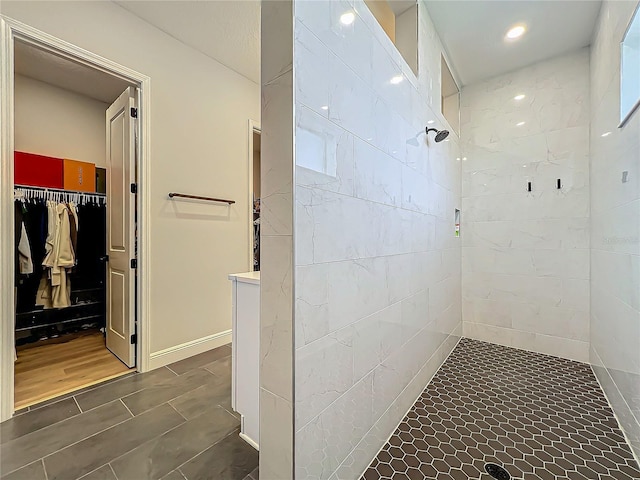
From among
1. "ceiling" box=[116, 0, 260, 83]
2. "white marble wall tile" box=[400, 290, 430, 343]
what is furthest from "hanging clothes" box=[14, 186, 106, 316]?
"white marble wall tile" box=[400, 290, 430, 343]

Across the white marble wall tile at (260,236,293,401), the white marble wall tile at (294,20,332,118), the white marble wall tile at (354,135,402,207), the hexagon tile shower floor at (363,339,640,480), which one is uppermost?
the white marble wall tile at (294,20,332,118)

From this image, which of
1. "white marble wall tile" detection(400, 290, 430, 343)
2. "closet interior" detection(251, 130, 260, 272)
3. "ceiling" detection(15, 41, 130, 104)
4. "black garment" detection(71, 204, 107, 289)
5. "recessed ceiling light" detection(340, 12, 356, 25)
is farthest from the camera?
"closet interior" detection(251, 130, 260, 272)

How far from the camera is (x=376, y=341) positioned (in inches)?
58.3

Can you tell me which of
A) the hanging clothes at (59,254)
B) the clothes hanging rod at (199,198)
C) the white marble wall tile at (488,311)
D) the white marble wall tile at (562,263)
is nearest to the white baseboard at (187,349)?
the clothes hanging rod at (199,198)

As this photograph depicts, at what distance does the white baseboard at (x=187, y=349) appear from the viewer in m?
2.39

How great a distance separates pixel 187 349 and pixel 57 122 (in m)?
3.15

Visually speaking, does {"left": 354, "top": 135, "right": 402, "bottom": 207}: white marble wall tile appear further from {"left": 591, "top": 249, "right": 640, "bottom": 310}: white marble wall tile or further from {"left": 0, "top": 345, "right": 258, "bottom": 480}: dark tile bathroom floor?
{"left": 0, "top": 345, "right": 258, "bottom": 480}: dark tile bathroom floor

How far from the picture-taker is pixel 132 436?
5.09ft

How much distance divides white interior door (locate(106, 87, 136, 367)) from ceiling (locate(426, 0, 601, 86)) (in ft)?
8.80

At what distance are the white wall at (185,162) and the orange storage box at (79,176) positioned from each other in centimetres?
163

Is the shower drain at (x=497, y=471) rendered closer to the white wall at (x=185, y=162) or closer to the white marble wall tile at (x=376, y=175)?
the white marble wall tile at (x=376, y=175)

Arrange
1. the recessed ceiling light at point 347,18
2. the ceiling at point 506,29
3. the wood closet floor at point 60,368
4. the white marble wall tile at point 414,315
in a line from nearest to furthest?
1. the recessed ceiling light at point 347,18
2. the white marble wall tile at point 414,315
3. the wood closet floor at point 60,368
4. the ceiling at point 506,29

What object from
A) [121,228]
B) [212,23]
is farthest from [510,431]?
[212,23]

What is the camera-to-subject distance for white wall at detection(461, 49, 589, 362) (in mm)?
2646
